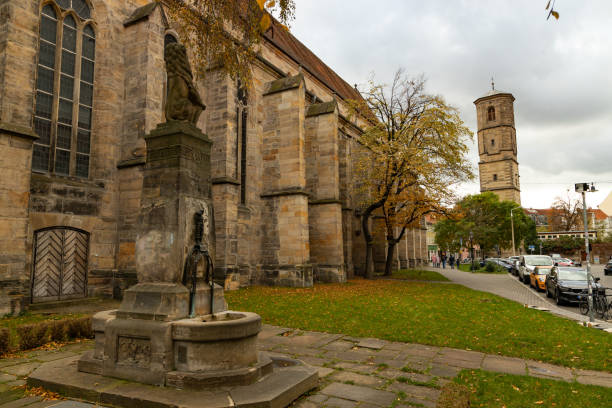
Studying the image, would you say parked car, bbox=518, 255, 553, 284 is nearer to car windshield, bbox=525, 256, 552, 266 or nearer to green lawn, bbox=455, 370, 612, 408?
car windshield, bbox=525, 256, 552, 266

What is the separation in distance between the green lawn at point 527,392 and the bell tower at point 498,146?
7255 cm

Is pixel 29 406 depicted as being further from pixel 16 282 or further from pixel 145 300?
pixel 16 282

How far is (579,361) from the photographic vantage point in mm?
5898

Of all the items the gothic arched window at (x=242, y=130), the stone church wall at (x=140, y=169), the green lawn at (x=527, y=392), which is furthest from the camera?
the gothic arched window at (x=242, y=130)

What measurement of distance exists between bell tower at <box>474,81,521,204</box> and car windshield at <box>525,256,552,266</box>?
51272mm

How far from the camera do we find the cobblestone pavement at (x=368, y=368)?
418cm

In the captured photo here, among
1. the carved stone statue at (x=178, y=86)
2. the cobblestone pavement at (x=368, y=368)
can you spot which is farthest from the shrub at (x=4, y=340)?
the carved stone statue at (x=178, y=86)

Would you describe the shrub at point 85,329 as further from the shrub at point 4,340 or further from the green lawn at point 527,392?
the green lawn at point 527,392

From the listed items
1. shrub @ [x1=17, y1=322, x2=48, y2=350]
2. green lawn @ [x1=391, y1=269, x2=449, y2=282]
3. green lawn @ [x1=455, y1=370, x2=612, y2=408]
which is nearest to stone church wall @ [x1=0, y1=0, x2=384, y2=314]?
shrub @ [x1=17, y1=322, x2=48, y2=350]

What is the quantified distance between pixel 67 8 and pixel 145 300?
460 inches

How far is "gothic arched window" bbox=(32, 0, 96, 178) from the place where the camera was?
11.2 metres

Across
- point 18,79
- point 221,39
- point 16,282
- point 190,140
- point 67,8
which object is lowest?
point 16,282

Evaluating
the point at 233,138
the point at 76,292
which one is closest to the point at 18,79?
the point at 76,292

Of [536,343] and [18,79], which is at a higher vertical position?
[18,79]
